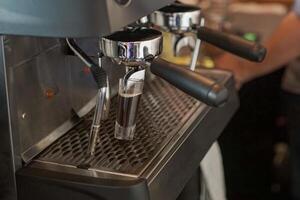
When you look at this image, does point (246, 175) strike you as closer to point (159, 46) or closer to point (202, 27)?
point (202, 27)

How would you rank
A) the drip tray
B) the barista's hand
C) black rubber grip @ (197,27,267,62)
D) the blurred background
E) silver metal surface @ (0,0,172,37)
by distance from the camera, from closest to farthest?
silver metal surface @ (0,0,172,37) → the drip tray → black rubber grip @ (197,27,267,62) → the barista's hand → the blurred background

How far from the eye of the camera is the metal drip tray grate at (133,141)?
69cm

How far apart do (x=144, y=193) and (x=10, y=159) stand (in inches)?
6.1

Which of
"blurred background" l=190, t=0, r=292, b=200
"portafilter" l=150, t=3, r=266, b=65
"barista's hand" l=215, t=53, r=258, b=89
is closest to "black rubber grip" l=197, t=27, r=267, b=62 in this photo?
"portafilter" l=150, t=3, r=266, b=65

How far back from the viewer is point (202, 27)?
0.83 meters

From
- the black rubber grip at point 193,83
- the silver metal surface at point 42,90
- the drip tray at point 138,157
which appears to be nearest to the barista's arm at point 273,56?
the drip tray at point 138,157

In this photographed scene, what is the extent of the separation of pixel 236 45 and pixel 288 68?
76 centimetres

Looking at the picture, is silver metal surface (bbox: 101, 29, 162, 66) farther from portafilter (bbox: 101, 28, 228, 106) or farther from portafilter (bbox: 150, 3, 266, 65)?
portafilter (bbox: 150, 3, 266, 65)

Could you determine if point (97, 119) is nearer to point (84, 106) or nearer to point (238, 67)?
point (84, 106)

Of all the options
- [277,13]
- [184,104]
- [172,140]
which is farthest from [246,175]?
[172,140]

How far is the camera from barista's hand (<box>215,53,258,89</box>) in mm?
1489

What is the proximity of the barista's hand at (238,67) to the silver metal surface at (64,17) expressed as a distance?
0.94 metres

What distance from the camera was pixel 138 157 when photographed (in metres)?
0.70

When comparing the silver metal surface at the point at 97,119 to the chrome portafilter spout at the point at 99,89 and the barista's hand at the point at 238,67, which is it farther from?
the barista's hand at the point at 238,67
